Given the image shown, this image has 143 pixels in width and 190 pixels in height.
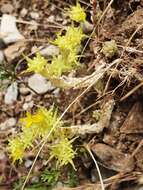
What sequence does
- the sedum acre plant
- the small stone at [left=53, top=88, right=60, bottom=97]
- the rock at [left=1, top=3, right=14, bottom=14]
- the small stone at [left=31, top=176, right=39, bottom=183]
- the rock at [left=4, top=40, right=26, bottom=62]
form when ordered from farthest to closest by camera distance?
1. the rock at [left=1, top=3, right=14, bottom=14]
2. the rock at [left=4, top=40, right=26, bottom=62]
3. the small stone at [left=53, top=88, right=60, bottom=97]
4. the small stone at [left=31, top=176, right=39, bottom=183]
5. the sedum acre plant

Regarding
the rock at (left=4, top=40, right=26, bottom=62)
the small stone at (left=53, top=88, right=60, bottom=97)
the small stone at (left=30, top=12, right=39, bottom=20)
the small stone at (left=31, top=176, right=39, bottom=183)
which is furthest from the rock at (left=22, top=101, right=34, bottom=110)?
the small stone at (left=30, top=12, right=39, bottom=20)

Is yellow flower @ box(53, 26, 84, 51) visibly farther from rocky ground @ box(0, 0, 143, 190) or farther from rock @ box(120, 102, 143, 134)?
rock @ box(120, 102, 143, 134)

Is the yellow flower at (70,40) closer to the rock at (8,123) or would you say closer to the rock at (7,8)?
the rock at (8,123)

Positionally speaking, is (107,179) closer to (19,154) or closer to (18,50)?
(19,154)

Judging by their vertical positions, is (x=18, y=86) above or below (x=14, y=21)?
below

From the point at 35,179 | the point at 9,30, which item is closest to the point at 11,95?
the point at 9,30

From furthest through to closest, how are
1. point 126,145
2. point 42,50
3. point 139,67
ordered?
1. point 42,50
2. point 126,145
3. point 139,67

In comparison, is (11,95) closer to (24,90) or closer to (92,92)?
(24,90)

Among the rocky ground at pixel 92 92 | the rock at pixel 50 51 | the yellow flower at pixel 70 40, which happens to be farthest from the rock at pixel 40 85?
the yellow flower at pixel 70 40

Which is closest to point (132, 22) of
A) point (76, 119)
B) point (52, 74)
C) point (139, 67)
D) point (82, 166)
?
point (139, 67)
